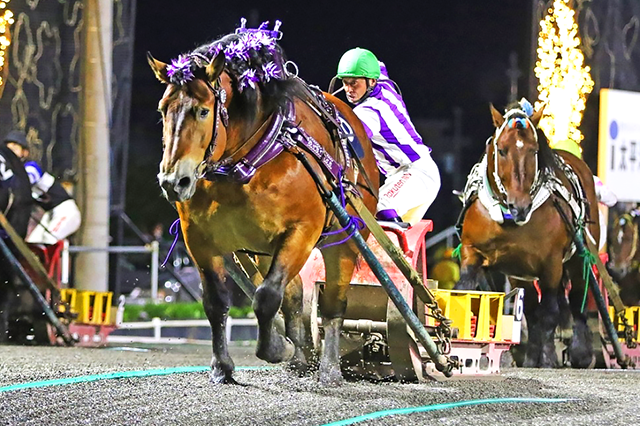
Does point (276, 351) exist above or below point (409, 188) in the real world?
below

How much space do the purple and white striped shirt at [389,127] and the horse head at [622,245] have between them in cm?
754

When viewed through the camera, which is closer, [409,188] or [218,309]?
[218,309]

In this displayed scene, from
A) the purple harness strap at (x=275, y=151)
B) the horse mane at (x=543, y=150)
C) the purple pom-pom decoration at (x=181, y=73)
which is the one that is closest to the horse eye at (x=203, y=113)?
the purple pom-pom decoration at (x=181, y=73)

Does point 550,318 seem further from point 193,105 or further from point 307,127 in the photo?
point 193,105

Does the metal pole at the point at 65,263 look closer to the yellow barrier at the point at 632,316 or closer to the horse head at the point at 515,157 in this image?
the horse head at the point at 515,157

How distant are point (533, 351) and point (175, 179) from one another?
17.1ft

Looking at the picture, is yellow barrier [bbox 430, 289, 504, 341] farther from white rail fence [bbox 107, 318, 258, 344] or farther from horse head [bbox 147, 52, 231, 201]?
white rail fence [bbox 107, 318, 258, 344]

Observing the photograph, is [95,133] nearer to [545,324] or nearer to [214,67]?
[545,324]

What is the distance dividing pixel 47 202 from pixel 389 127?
574 cm

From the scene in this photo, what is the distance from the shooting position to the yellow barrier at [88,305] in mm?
10695

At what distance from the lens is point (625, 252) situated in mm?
14141

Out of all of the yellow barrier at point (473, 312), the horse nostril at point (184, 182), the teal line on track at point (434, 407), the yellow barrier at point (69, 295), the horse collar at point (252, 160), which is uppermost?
the horse collar at point (252, 160)

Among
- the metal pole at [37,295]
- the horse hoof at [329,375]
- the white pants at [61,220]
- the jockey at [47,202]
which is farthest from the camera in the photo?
the white pants at [61,220]

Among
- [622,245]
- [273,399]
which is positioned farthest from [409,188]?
[622,245]
